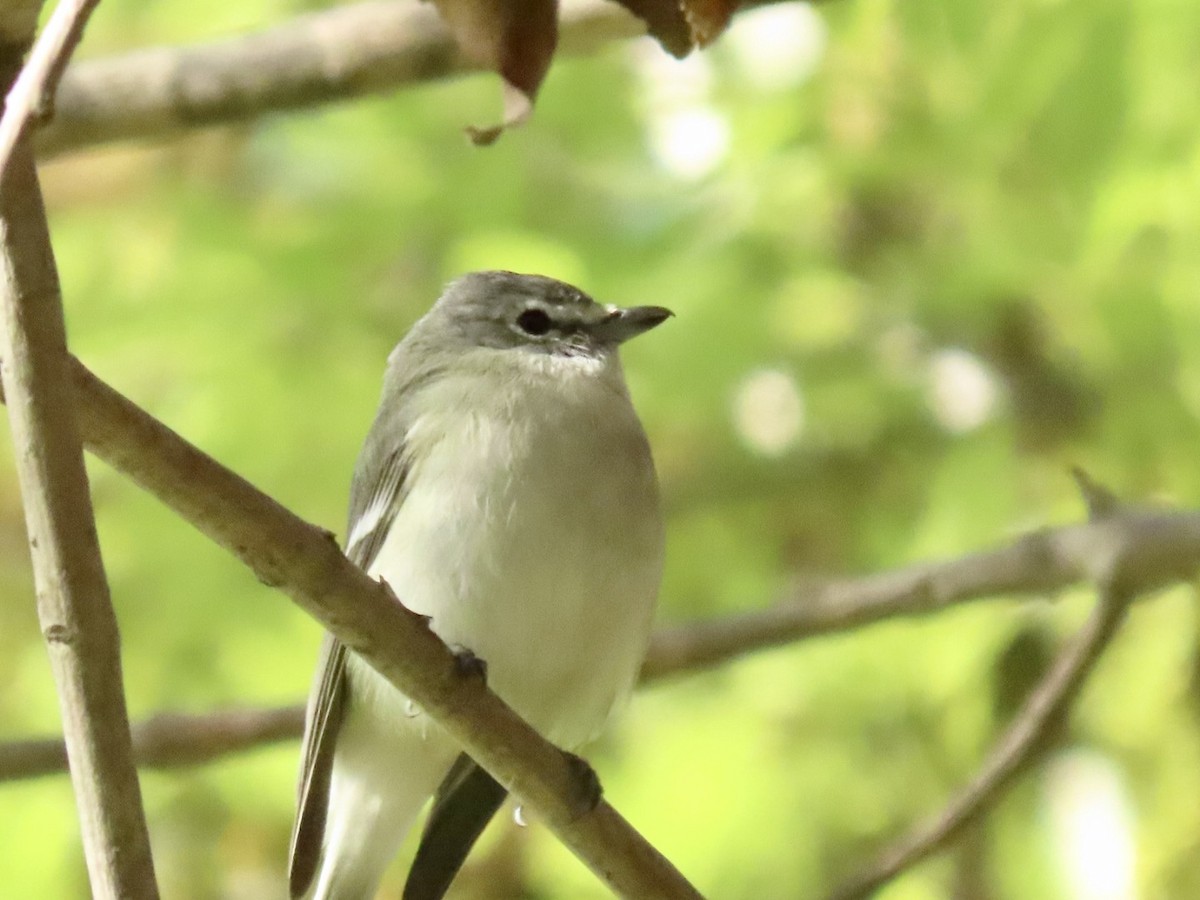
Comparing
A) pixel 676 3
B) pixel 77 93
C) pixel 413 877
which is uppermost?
pixel 676 3

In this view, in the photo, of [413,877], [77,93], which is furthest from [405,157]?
[413,877]

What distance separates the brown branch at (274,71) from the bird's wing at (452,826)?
136cm

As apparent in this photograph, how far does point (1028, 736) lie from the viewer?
2889 mm

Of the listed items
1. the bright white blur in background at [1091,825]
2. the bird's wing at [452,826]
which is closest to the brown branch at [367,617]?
the bird's wing at [452,826]

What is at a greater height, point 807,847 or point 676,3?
point 676,3

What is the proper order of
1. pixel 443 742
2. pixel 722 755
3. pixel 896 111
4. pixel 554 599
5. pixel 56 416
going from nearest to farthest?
1. pixel 56 416
2. pixel 554 599
3. pixel 443 742
4. pixel 896 111
5. pixel 722 755

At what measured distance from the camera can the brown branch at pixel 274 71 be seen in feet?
9.56

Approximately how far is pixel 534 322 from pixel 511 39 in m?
2.23

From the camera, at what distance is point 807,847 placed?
13.4ft

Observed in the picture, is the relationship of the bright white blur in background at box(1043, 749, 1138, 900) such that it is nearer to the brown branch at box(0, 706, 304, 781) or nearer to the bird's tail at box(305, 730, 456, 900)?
the bird's tail at box(305, 730, 456, 900)

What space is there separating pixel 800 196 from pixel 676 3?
2.65 metres

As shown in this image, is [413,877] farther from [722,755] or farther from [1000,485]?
[1000,485]

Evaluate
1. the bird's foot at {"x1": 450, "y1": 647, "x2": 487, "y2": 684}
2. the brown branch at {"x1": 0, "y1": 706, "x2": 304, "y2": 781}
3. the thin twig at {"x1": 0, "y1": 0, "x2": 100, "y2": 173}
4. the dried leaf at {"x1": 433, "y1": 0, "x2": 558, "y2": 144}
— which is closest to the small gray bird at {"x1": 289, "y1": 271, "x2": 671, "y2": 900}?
the brown branch at {"x1": 0, "y1": 706, "x2": 304, "y2": 781}

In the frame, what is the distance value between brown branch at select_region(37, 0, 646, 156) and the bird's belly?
73cm
